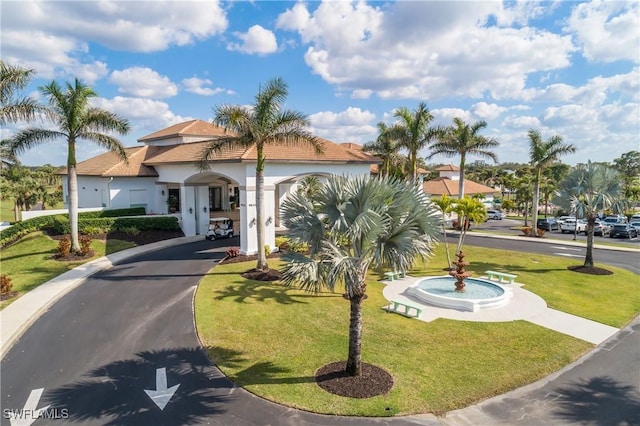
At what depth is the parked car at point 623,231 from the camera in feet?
119

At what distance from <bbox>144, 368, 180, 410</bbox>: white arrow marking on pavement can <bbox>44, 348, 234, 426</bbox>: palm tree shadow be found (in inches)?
3.1

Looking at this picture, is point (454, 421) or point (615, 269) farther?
point (615, 269)

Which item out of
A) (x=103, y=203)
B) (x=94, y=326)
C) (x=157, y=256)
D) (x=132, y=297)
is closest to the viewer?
(x=94, y=326)

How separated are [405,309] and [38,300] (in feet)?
47.8

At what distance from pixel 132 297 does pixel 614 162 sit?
371 feet

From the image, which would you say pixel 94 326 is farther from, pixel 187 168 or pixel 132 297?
pixel 187 168

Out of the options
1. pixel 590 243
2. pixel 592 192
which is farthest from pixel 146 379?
pixel 592 192

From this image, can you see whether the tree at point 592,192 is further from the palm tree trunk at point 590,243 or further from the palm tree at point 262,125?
the palm tree at point 262,125

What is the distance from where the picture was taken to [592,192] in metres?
21.1

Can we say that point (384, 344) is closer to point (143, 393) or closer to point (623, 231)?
point (143, 393)

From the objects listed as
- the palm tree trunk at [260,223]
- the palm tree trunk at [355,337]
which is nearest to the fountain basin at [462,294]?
the palm tree trunk at [355,337]

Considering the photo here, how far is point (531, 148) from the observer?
3503 cm

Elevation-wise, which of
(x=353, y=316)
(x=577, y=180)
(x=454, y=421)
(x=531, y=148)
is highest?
(x=531, y=148)

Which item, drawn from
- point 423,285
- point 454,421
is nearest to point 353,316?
point 454,421
